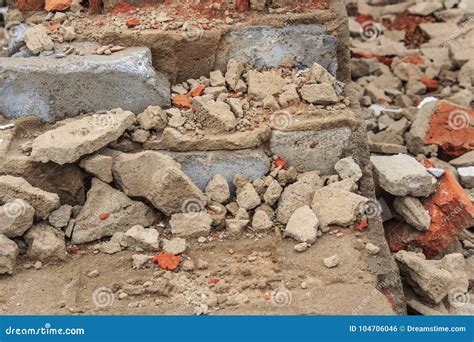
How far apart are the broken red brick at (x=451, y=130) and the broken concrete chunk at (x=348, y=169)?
6.00ft

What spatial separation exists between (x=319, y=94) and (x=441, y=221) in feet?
4.17

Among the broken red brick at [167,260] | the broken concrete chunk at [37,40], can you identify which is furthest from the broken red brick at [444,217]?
the broken concrete chunk at [37,40]

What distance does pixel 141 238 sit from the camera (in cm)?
486

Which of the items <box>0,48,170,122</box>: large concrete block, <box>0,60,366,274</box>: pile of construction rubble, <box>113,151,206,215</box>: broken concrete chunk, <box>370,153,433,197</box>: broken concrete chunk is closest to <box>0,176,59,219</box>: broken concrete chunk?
<box>0,60,366,274</box>: pile of construction rubble

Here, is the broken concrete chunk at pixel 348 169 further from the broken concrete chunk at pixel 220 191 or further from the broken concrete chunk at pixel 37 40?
the broken concrete chunk at pixel 37 40

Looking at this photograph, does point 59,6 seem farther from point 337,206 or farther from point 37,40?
point 337,206

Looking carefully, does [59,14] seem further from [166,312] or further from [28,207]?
[166,312]

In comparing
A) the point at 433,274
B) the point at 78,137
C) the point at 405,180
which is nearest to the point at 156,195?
the point at 78,137

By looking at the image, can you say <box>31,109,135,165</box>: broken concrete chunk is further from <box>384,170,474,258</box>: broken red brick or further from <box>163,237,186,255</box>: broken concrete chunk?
<box>384,170,474,258</box>: broken red brick

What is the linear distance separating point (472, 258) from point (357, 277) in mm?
1459

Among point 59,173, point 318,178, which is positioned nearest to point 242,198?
point 318,178

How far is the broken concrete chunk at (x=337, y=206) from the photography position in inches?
192

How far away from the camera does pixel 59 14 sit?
5918 mm

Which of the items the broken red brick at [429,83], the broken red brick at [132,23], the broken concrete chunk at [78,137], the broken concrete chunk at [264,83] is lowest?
the broken red brick at [429,83]
